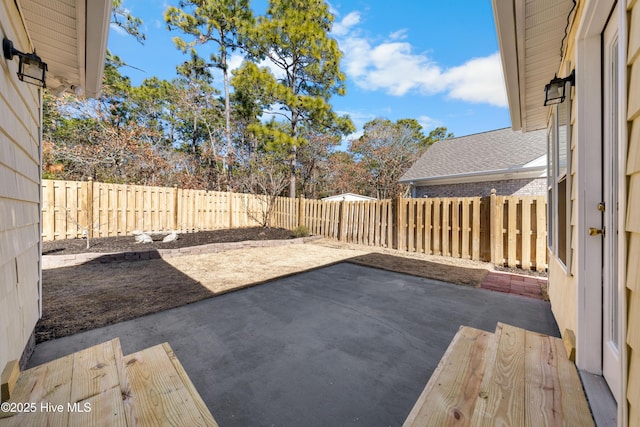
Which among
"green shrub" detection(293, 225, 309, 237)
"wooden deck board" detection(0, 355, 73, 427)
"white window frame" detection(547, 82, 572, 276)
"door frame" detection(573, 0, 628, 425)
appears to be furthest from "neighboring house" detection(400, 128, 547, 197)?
"wooden deck board" detection(0, 355, 73, 427)

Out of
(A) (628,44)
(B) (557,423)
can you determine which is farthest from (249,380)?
(A) (628,44)

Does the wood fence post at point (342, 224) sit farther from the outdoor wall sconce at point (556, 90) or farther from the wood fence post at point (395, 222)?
the outdoor wall sconce at point (556, 90)

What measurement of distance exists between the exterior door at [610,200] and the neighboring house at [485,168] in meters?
7.40

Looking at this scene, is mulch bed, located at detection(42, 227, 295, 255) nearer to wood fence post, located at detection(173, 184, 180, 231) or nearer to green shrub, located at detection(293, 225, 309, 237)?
green shrub, located at detection(293, 225, 309, 237)

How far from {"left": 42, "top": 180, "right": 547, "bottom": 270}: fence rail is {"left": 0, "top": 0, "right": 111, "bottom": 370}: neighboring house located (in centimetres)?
417

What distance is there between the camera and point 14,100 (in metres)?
1.81

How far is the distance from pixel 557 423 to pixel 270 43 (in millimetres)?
13075

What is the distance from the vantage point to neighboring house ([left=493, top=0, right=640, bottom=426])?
2.71 feet

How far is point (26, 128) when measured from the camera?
211 cm

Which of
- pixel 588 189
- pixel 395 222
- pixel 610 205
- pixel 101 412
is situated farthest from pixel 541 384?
pixel 395 222

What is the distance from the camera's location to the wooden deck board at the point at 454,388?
1.02 metres

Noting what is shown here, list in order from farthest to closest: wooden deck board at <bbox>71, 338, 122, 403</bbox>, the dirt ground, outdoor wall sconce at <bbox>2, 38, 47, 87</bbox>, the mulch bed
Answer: the mulch bed, the dirt ground, outdoor wall sconce at <bbox>2, 38, 47, 87</bbox>, wooden deck board at <bbox>71, 338, 122, 403</bbox>

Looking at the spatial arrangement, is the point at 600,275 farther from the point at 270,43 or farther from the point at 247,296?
the point at 270,43

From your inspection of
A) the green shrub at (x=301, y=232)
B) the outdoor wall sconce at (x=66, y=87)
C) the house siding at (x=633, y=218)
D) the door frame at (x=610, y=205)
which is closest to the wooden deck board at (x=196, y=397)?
the house siding at (x=633, y=218)
